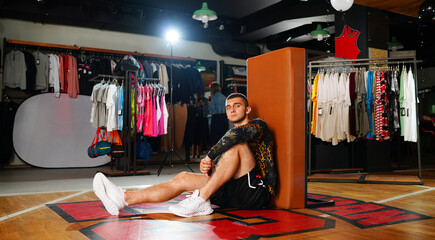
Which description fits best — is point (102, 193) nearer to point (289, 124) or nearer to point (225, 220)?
point (225, 220)

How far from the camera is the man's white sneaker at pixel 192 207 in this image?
2.71m

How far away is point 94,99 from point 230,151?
4148 mm

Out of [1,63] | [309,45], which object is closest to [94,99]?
[1,63]

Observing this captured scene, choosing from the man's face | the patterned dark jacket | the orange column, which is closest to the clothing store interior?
the orange column

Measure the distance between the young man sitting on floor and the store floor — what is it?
0.10 meters

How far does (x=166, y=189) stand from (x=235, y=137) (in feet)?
2.16

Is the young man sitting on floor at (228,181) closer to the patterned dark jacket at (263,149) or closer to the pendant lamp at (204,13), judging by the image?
the patterned dark jacket at (263,149)

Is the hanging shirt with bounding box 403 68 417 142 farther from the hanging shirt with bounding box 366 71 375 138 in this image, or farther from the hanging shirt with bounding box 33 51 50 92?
the hanging shirt with bounding box 33 51 50 92

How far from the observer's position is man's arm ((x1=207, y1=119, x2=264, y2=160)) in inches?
110

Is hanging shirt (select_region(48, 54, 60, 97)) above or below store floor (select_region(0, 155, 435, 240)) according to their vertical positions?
above

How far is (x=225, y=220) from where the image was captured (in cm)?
264

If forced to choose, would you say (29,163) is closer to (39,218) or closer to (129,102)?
(129,102)

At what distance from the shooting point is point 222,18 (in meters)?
9.34

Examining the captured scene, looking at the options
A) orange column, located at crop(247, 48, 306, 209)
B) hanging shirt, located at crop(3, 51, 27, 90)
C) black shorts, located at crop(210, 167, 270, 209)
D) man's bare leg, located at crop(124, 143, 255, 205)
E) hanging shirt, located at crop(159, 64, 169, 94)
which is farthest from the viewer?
hanging shirt, located at crop(159, 64, 169, 94)
